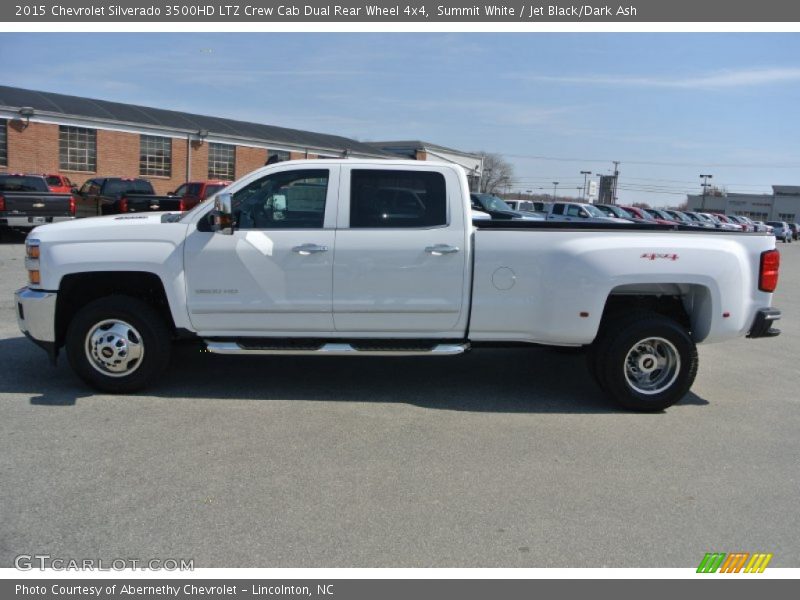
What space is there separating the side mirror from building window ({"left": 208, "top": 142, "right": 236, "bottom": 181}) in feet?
119

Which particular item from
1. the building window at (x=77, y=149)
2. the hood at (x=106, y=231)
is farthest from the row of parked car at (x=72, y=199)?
the hood at (x=106, y=231)

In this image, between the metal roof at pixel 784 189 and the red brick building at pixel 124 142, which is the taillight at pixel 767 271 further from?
the metal roof at pixel 784 189

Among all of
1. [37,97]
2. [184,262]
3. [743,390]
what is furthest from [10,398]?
[37,97]

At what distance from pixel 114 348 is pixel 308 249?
183cm

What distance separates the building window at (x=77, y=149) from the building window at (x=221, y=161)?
270 inches

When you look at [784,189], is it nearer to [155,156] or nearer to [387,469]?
[155,156]

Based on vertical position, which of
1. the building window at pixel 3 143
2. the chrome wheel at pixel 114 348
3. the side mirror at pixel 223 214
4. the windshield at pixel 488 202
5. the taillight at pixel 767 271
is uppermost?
the building window at pixel 3 143

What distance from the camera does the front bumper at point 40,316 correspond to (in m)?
5.97

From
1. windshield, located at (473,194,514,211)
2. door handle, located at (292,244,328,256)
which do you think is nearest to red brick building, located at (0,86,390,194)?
windshield, located at (473,194,514,211)

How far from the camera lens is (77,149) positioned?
34.7 metres

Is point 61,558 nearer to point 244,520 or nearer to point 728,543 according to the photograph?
point 244,520

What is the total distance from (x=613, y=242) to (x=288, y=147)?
3972cm

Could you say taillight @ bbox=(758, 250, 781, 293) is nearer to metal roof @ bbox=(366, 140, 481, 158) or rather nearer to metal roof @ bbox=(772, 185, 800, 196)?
metal roof @ bbox=(366, 140, 481, 158)

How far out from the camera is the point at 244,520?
3.96m
